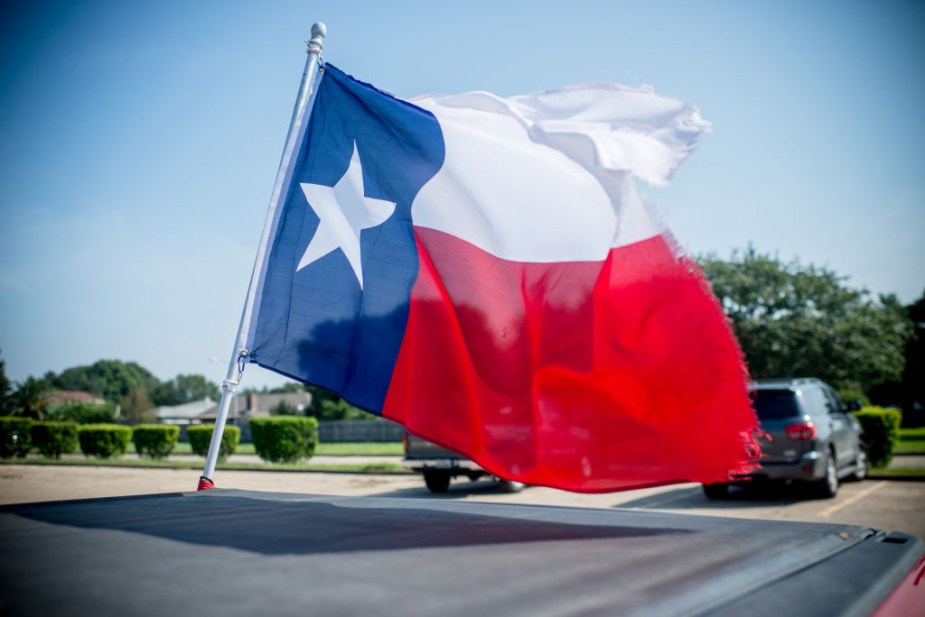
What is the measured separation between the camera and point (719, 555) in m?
1.65

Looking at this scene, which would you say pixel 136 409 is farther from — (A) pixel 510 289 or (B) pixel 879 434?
(A) pixel 510 289

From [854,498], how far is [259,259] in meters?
10.0

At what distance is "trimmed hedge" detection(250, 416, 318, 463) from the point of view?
21.2 meters

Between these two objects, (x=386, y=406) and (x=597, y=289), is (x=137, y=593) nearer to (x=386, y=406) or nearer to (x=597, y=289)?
(x=386, y=406)

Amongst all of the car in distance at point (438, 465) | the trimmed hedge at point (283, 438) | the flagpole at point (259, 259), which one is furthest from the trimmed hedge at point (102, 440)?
the flagpole at point (259, 259)

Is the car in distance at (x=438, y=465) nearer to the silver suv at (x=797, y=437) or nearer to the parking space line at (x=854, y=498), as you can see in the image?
the silver suv at (x=797, y=437)

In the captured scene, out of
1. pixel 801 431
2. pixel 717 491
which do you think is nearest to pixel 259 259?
pixel 801 431

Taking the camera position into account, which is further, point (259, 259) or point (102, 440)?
point (102, 440)

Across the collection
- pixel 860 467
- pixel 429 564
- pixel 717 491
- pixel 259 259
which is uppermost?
pixel 259 259

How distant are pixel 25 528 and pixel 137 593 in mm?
1034

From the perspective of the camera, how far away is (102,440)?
91.6 ft

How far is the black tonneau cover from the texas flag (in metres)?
0.41

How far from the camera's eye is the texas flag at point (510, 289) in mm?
2660

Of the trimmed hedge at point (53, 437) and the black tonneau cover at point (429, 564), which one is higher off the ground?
the trimmed hedge at point (53, 437)
